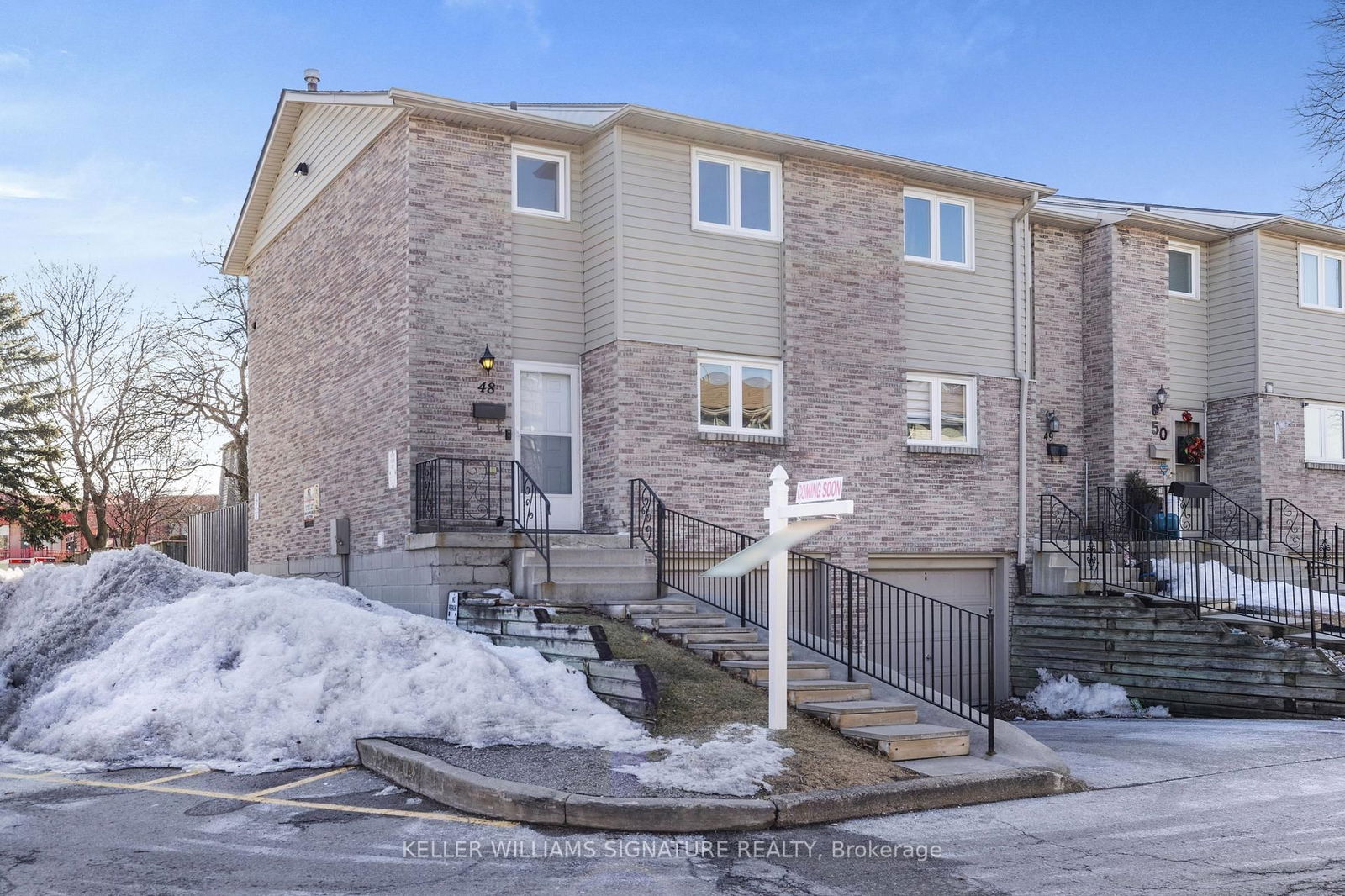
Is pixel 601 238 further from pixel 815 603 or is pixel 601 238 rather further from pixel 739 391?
pixel 815 603

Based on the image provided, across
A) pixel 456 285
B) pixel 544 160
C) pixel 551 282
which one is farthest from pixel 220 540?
pixel 544 160

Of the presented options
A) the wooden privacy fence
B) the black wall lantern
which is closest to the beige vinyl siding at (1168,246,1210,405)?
the black wall lantern

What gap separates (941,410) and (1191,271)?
6569mm

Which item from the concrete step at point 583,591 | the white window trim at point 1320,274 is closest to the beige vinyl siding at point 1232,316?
the white window trim at point 1320,274

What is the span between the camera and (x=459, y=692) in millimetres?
8945

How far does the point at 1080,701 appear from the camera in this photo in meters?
15.6

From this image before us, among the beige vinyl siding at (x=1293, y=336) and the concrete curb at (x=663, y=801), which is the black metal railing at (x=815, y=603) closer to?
the concrete curb at (x=663, y=801)

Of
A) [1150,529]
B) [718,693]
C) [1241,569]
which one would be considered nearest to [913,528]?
[1150,529]

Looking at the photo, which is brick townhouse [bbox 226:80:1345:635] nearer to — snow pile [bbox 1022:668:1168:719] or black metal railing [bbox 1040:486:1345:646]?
black metal railing [bbox 1040:486:1345:646]

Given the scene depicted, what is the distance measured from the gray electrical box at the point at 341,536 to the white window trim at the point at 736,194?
6163 mm

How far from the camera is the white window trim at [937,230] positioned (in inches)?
680

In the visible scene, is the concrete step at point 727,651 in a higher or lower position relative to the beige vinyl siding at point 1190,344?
lower

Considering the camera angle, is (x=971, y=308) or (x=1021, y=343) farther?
(x=1021, y=343)

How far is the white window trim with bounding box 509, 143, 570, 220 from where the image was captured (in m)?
15.1
